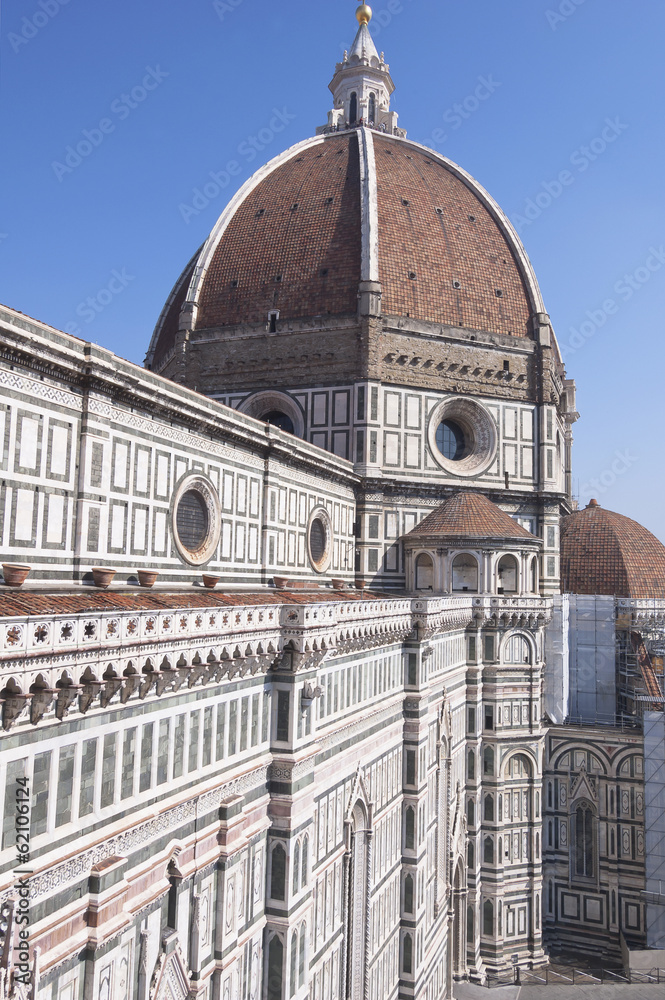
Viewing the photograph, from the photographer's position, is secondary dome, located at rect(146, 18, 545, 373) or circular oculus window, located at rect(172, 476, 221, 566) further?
secondary dome, located at rect(146, 18, 545, 373)

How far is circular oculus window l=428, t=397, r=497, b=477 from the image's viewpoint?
32.7m

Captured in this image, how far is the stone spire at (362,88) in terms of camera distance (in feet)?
142

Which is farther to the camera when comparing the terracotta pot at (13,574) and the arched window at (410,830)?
the arched window at (410,830)

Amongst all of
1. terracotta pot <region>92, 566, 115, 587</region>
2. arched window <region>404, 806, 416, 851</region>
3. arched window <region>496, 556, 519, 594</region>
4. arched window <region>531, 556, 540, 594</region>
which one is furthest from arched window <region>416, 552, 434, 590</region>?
terracotta pot <region>92, 566, 115, 587</region>

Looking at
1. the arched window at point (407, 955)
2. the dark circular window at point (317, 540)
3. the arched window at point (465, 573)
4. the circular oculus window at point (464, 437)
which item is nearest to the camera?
the arched window at point (407, 955)

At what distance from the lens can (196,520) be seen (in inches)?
734

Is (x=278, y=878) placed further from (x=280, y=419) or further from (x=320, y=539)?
(x=280, y=419)

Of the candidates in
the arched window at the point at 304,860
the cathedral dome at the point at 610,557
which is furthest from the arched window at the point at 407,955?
the cathedral dome at the point at 610,557

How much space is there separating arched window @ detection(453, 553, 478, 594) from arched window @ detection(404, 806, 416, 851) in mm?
10250

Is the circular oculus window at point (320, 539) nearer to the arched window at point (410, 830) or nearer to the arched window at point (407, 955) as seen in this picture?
the arched window at point (410, 830)

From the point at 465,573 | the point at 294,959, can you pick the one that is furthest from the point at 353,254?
the point at 294,959

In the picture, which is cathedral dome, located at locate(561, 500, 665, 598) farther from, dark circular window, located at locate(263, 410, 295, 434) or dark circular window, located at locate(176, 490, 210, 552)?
dark circular window, located at locate(176, 490, 210, 552)

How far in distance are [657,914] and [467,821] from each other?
822cm

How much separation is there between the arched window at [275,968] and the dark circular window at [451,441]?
73.8 ft
